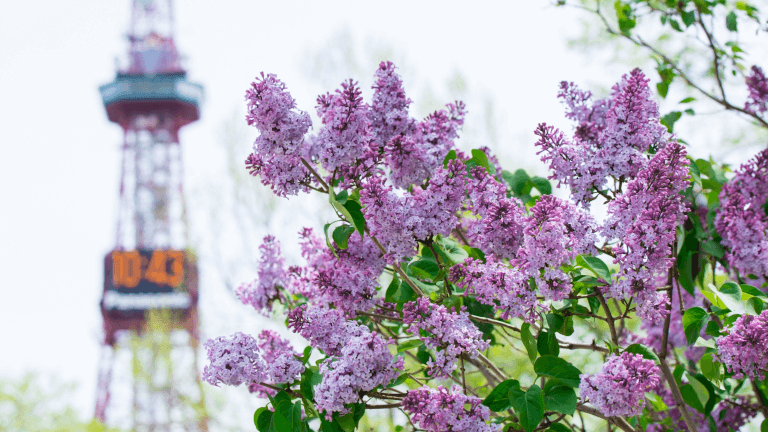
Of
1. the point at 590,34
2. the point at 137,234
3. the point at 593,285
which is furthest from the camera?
the point at 137,234

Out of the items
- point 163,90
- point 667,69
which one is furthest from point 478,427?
point 163,90

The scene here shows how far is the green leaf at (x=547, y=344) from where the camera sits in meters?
1.82

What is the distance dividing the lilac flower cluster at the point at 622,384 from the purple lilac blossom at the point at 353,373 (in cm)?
47

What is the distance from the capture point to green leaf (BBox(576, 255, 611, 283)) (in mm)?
1616

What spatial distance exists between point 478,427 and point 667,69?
6.86ft

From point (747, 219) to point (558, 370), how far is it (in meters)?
0.82

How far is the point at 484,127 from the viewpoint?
38.7 ft

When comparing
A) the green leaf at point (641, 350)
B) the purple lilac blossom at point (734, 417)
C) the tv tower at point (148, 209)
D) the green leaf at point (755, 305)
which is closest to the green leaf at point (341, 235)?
the green leaf at point (641, 350)

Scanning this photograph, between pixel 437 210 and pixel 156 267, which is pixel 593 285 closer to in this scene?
pixel 437 210

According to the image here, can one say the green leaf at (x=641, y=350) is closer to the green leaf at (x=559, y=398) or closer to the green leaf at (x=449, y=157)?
the green leaf at (x=559, y=398)

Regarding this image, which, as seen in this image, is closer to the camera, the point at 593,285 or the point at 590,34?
the point at 593,285

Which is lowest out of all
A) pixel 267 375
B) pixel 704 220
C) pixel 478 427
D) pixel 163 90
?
pixel 478 427

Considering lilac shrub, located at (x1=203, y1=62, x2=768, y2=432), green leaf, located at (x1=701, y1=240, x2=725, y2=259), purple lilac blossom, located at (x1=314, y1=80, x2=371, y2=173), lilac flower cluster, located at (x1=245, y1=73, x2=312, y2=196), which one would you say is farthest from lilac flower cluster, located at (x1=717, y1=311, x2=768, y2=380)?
lilac flower cluster, located at (x1=245, y1=73, x2=312, y2=196)

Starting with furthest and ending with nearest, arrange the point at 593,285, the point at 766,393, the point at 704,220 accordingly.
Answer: the point at 704,220
the point at 766,393
the point at 593,285
